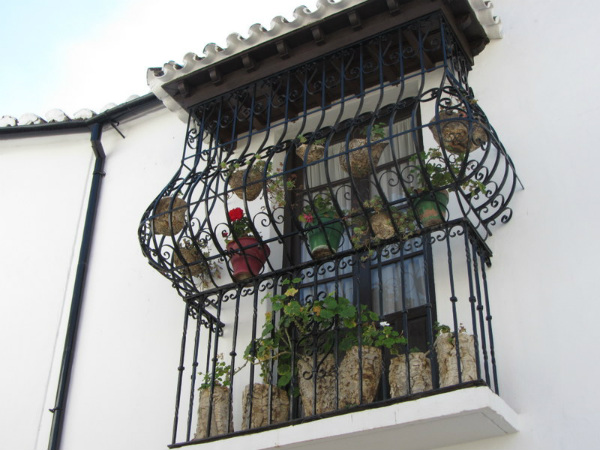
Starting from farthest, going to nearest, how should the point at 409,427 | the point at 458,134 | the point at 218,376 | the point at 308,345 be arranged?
the point at 218,376 < the point at 308,345 < the point at 458,134 < the point at 409,427

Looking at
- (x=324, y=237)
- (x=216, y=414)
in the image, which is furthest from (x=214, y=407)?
(x=324, y=237)

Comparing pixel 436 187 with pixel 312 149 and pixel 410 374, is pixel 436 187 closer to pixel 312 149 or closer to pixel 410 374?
pixel 312 149

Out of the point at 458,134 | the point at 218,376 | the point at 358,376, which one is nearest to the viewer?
the point at 358,376

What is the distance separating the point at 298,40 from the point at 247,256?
58.8 inches

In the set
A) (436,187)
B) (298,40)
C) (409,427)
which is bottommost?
(409,427)

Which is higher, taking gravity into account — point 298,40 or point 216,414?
point 298,40

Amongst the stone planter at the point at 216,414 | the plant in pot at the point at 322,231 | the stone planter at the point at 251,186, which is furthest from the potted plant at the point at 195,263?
the stone planter at the point at 216,414

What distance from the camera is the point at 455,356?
4.54 m

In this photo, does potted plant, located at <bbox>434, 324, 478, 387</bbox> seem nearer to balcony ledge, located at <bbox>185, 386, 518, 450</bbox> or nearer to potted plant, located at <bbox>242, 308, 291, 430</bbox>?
balcony ledge, located at <bbox>185, 386, 518, 450</bbox>

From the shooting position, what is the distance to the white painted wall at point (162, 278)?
4617 millimetres

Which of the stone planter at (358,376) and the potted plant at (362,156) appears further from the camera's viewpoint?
the potted plant at (362,156)

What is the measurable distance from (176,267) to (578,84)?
2.79m

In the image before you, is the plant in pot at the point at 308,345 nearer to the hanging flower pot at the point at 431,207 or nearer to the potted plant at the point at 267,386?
the potted plant at the point at 267,386

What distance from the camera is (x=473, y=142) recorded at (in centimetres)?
500
